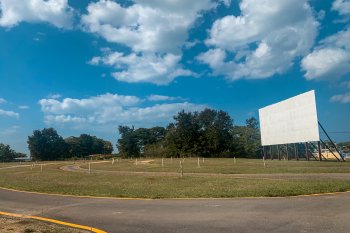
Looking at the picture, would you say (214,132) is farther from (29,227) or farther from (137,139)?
(29,227)

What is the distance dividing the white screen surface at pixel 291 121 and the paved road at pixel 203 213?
121 ft

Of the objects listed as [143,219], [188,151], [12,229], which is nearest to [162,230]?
[143,219]

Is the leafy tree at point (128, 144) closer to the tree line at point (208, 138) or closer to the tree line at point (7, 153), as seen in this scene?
the tree line at point (208, 138)

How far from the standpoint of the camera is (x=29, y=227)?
10.0 metres

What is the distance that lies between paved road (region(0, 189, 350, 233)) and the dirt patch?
0.90m

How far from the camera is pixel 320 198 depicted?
559 inches

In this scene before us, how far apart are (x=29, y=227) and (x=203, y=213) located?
4943mm

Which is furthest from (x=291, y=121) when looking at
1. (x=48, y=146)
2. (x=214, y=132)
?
(x=48, y=146)

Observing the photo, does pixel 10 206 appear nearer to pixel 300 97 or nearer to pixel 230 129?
pixel 300 97

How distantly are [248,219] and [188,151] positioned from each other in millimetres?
107185

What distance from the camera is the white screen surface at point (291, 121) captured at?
49812mm

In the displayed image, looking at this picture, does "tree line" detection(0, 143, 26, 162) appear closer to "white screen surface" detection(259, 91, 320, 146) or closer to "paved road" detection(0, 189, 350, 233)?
"white screen surface" detection(259, 91, 320, 146)

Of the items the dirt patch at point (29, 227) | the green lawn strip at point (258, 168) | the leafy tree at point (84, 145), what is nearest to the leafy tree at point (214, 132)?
the green lawn strip at point (258, 168)

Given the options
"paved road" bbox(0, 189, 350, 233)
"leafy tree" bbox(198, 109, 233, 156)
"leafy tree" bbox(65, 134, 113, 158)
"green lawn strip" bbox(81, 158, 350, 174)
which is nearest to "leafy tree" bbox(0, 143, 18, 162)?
"leafy tree" bbox(65, 134, 113, 158)
